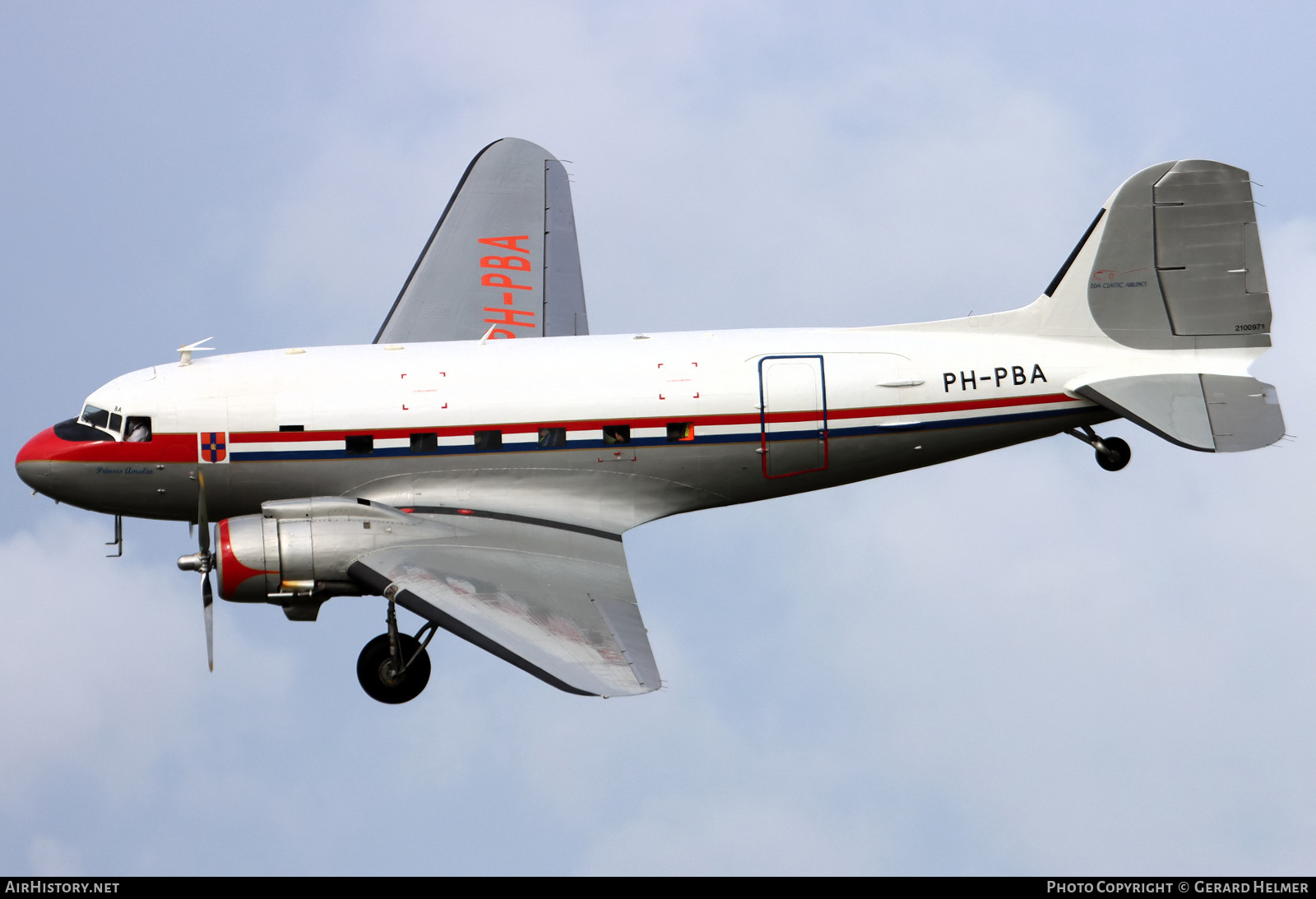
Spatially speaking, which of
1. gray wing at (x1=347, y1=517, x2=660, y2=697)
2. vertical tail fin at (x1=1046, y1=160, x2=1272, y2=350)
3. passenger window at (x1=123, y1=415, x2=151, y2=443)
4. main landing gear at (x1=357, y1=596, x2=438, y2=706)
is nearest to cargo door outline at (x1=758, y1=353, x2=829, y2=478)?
gray wing at (x1=347, y1=517, x2=660, y2=697)

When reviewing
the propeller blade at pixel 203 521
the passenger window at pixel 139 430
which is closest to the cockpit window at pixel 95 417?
the passenger window at pixel 139 430

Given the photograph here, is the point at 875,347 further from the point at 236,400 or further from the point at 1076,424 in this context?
the point at 236,400

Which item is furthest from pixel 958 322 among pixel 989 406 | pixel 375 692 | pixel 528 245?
pixel 375 692

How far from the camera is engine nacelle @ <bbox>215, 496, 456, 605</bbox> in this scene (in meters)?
22.9

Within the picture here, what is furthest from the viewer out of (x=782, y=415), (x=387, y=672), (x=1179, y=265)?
(x=1179, y=265)

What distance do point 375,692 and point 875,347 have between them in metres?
8.60

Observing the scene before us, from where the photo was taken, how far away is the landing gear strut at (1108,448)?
85.6 feet

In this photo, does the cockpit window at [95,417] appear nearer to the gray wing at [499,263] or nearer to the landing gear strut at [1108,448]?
the gray wing at [499,263]

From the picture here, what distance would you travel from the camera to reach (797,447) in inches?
992

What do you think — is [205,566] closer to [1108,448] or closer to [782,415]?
[782,415]

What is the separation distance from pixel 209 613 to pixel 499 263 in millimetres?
8895

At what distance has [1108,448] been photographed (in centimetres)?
2611

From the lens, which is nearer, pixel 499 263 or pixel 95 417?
pixel 95 417

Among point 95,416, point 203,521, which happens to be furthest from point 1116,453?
point 95,416
